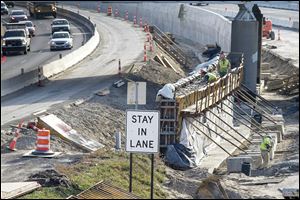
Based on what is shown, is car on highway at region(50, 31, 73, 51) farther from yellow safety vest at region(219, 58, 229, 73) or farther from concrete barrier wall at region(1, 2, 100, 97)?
yellow safety vest at region(219, 58, 229, 73)

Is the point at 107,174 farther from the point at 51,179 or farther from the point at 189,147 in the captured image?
the point at 189,147

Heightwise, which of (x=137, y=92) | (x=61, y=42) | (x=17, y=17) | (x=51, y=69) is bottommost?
(x=51, y=69)

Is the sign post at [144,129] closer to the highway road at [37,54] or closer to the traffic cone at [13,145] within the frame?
the traffic cone at [13,145]

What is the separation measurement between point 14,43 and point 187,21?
79.8 feet

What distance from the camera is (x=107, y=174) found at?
2484cm

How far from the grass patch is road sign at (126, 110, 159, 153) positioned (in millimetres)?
3727

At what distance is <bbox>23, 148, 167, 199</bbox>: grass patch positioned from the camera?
Answer: 22.3 meters

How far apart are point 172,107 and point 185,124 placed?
85 cm

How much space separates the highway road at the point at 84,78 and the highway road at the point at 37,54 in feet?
6.40

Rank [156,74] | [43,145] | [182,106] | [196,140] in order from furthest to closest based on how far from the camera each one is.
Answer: [156,74] < [196,140] < [182,106] < [43,145]

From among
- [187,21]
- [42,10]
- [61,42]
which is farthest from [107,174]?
[42,10]

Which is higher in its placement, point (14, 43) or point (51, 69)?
point (14, 43)

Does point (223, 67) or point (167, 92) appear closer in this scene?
point (167, 92)

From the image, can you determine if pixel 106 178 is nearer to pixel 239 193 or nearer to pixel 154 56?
pixel 239 193
